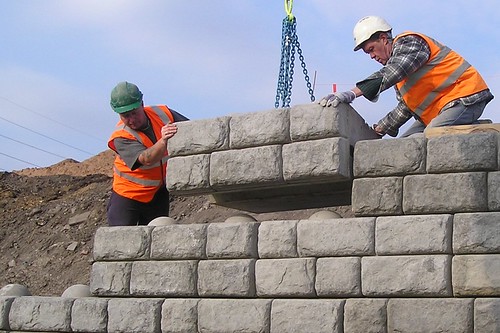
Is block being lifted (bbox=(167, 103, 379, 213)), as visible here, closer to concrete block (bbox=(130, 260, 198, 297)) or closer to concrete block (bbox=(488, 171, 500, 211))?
concrete block (bbox=(130, 260, 198, 297))

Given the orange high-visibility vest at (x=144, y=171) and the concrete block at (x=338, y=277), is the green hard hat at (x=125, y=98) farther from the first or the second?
the concrete block at (x=338, y=277)

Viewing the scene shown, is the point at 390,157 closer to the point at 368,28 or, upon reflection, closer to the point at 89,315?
the point at 368,28

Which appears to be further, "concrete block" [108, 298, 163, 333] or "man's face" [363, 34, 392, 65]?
"man's face" [363, 34, 392, 65]

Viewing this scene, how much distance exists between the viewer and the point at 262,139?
6176 mm

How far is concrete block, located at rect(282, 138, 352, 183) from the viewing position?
5.86 m

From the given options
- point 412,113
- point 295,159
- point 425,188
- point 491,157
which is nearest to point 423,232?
point 425,188

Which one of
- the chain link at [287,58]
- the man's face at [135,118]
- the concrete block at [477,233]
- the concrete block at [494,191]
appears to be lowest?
the concrete block at [477,233]

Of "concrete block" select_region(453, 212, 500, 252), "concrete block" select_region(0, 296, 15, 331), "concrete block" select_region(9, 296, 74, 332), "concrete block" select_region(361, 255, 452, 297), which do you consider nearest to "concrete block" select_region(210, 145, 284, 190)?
"concrete block" select_region(361, 255, 452, 297)

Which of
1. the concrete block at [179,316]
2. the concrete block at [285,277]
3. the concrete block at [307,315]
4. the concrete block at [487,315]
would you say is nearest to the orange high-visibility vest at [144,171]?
the concrete block at [179,316]

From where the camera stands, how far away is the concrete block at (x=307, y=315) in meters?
5.62

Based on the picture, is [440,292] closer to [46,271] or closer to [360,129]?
[360,129]

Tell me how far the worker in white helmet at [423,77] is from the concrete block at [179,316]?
1.86 m

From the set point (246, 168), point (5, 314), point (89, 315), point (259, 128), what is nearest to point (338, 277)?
point (246, 168)

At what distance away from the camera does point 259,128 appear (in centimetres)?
620
